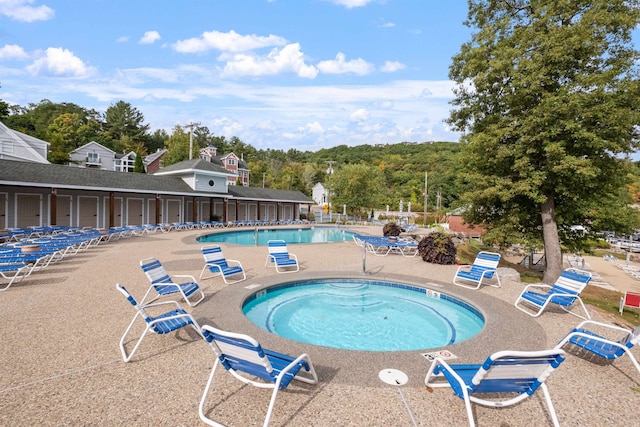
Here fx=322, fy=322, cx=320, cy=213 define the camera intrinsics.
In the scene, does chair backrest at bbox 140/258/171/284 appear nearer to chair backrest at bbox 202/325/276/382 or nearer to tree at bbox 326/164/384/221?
chair backrest at bbox 202/325/276/382

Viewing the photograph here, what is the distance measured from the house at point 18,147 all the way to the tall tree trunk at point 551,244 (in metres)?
32.0

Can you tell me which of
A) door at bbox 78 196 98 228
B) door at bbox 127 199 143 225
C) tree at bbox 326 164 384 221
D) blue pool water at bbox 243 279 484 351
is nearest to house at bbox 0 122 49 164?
door at bbox 78 196 98 228

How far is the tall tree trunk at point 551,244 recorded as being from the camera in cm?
1011

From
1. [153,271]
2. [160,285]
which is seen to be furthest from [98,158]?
[160,285]

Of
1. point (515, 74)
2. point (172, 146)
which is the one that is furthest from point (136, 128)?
point (515, 74)

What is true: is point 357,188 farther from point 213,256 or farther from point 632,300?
point 213,256

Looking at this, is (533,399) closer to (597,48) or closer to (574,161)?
(574,161)

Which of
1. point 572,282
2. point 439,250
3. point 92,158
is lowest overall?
point 439,250

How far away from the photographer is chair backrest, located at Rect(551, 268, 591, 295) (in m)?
5.64

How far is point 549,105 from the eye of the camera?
356 inches

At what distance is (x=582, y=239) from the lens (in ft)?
39.4

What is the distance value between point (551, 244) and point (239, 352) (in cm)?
1117

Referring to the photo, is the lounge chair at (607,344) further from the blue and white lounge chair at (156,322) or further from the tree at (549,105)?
the tree at (549,105)

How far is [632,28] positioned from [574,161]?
4.61m
